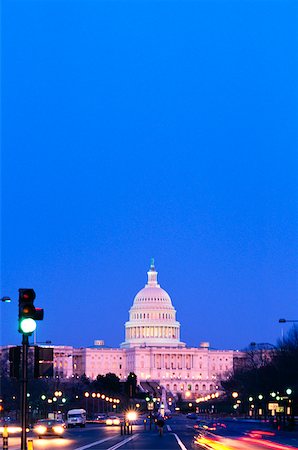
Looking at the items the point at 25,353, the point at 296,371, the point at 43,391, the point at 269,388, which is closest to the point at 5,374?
the point at 43,391

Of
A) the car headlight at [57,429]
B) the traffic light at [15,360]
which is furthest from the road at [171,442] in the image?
the traffic light at [15,360]

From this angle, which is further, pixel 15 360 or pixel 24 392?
pixel 15 360

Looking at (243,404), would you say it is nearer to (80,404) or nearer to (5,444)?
(80,404)

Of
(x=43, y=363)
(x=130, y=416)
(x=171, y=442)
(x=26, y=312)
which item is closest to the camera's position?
(x=26, y=312)

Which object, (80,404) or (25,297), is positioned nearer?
(25,297)

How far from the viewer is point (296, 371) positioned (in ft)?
358

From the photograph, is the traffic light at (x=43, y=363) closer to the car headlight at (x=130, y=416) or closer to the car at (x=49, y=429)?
the car at (x=49, y=429)

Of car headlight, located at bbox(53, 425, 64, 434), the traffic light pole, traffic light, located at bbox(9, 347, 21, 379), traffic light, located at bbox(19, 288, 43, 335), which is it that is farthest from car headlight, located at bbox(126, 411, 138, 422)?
traffic light, located at bbox(19, 288, 43, 335)

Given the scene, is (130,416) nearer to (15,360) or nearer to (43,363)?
(15,360)

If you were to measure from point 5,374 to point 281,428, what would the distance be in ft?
196

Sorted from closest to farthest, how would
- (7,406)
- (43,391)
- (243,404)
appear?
(7,406) → (43,391) → (243,404)

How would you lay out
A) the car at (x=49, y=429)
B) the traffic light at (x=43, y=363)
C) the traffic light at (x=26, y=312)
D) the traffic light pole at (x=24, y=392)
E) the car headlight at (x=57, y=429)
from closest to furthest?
the traffic light at (x=26, y=312), the traffic light pole at (x=24, y=392), the traffic light at (x=43, y=363), the car at (x=49, y=429), the car headlight at (x=57, y=429)

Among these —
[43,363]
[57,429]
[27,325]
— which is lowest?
[57,429]

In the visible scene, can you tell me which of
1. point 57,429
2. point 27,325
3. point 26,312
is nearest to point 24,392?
point 27,325
